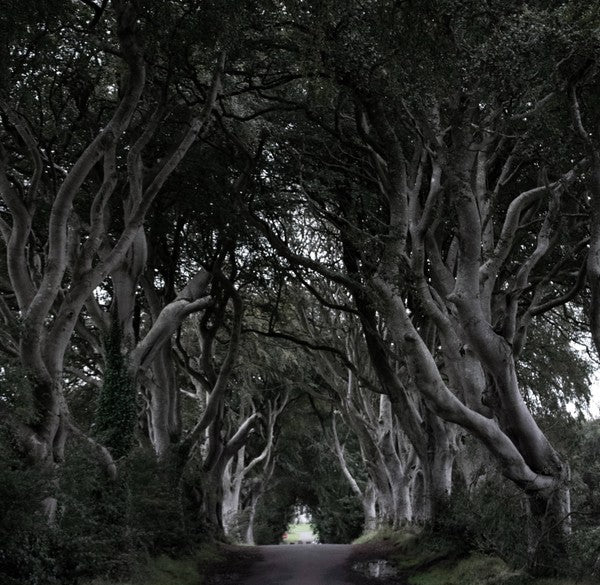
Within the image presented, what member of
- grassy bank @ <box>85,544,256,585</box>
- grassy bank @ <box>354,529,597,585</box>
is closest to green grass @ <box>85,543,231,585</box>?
grassy bank @ <box>85,544,256,585</box>

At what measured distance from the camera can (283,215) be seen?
54.8 feet

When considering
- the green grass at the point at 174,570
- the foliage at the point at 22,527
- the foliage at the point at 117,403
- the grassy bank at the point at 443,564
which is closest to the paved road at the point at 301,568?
the grassy bank at the point at 443,564

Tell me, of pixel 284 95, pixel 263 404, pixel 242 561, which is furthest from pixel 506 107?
pixel 263 404

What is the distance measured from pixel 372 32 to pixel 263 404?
20.4 metres

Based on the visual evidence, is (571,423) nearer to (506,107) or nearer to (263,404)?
(506,107)

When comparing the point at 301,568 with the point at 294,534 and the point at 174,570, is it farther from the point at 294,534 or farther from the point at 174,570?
the point at 294,534

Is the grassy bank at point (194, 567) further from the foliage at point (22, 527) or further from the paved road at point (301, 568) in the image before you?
the foliage at point (22, 527)

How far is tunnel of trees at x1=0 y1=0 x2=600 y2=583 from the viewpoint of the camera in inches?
378

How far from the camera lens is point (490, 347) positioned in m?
10.9

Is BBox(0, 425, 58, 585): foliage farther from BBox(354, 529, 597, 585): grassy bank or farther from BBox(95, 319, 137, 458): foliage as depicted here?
BBox(354, 529, 597, 585): grassy bank

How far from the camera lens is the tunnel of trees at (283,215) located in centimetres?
959

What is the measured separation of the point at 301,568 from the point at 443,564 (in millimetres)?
4207

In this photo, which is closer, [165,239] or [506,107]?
[506,107]

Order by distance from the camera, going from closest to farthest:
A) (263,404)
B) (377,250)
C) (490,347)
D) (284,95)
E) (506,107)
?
(490,347), (506,107), (377,250), (284,95), (263,404)
